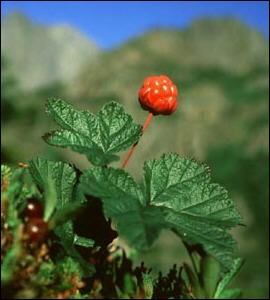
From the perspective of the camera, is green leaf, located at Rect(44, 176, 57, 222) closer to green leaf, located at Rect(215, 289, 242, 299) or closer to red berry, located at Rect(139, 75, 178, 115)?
green leaf, located at Rect(215, 289, 242, 299)

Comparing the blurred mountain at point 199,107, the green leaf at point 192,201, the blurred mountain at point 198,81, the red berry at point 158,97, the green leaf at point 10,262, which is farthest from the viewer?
the blurred mountain at point 198,81

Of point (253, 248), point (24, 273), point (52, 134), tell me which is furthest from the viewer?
point (253, 248)

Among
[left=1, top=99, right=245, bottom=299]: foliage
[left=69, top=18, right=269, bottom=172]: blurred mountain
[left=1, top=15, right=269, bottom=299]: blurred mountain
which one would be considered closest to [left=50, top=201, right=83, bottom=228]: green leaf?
[left=1, top=99, right=245, bottom=299]: foliage

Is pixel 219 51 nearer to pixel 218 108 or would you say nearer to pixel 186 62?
pixel 186 62

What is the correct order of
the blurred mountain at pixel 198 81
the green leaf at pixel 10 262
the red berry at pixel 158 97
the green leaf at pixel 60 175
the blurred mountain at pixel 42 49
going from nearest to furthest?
the green leaf at pixel 10 262
the green leaf at pixel 60 175
the red berry at pixel 158 97
the blurred mountain at pixel 198 81
the blurred mountain at pixel 42 49

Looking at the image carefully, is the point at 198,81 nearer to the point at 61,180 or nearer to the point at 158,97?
the point at 158,97

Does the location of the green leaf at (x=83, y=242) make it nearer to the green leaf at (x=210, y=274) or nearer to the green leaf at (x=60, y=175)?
the green leaf at (x=60, y=175)

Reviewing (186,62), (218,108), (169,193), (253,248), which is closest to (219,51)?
(186,62)

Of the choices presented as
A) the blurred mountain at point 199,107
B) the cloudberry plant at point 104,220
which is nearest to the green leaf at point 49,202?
the cloudberry plant at point 104,220
